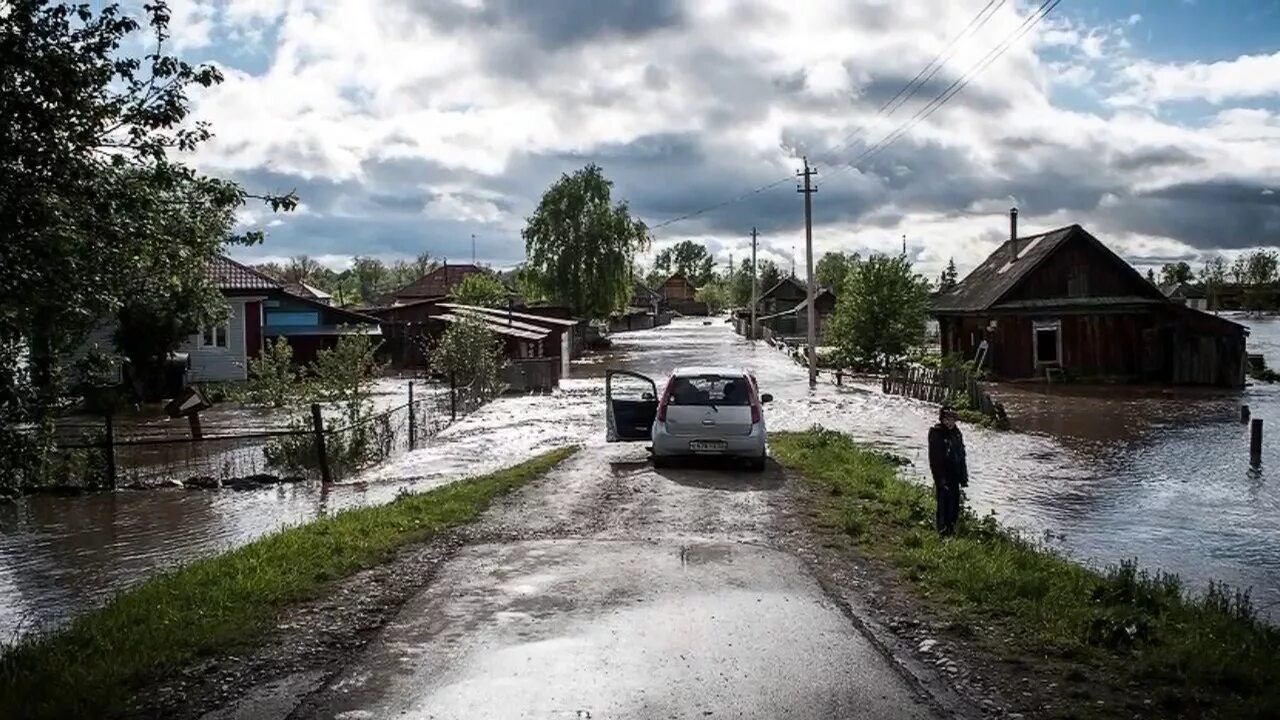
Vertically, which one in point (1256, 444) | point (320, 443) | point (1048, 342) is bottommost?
point (1256, 444)

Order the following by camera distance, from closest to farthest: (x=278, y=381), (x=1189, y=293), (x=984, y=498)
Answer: (x=984, y=498) < (x=278, y=381) < (x=1189, y=293)

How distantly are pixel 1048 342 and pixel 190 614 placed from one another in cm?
3946

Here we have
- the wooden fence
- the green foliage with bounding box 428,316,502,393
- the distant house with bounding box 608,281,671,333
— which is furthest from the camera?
the distant house with bounding box 608,281,671,333

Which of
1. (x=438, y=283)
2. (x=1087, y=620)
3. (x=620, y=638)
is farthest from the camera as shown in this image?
(x=438, y=283)

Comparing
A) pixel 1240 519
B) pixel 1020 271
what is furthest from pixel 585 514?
pixel 1020 271

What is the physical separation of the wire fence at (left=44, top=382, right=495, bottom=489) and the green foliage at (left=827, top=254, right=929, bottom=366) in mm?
25571

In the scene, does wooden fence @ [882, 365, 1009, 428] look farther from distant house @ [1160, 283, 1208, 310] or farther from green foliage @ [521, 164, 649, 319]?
distant house @ [1160, 283, 1208, 310]

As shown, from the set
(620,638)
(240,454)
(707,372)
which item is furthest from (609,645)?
(240,454)

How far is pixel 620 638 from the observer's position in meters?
6.74

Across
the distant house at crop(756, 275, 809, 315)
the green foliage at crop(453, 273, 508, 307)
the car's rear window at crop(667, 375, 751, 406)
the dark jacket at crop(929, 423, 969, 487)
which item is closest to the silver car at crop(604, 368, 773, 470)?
the car's rear window at crop(667, 375, 751, 406)

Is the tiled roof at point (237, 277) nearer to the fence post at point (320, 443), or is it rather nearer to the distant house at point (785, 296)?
the fence post at point (320, 443)

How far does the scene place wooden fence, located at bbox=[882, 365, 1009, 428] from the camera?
27.8 meters

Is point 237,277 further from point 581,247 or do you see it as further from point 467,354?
point 581,247

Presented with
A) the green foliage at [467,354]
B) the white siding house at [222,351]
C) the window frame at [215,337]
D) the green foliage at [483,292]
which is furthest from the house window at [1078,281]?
the green foliage at [483,292]
